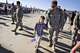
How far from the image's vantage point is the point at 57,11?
323 inches

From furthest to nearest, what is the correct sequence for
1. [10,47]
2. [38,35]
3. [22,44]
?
[22,44], [10,47], [38,35]

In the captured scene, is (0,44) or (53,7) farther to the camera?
(0,44)

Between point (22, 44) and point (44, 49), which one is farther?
point (22, 44)

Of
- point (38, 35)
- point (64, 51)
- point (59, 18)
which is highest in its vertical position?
point (59, 18)

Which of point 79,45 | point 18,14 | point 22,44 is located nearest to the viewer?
point 79,45

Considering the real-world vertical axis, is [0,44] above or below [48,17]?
below

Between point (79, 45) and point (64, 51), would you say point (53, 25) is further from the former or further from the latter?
point (79, 45)

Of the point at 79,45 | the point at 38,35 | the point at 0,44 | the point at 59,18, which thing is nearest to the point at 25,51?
the point at 38,35

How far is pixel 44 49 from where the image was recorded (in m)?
8.41

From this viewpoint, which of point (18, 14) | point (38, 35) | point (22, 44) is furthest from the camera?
point (18, 14)

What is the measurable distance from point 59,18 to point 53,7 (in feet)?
2.09

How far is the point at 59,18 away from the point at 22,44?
222cm

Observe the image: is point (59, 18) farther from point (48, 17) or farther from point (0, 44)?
point (0, 44)

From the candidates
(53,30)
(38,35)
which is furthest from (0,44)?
(53,30)
